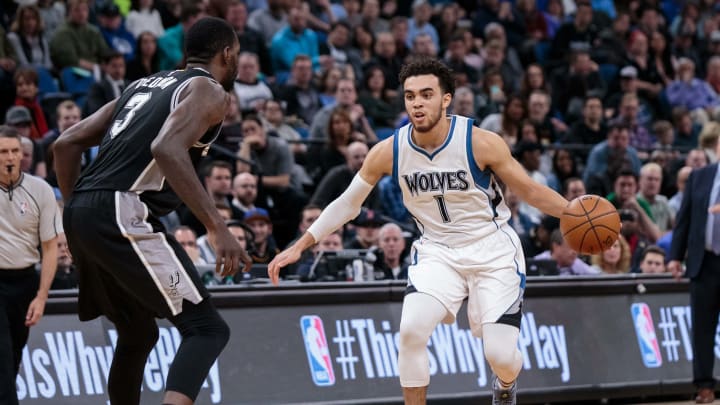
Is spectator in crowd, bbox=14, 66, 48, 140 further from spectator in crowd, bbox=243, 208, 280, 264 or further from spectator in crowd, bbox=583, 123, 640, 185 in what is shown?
spectator in crowd, bbox=583, 123, 640, 185

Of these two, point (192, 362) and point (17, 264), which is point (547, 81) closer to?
point (17, 264)

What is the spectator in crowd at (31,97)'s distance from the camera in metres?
12.9

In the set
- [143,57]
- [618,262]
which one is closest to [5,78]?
[143,57]

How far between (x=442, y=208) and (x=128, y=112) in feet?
6.96

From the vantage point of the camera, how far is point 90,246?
20.0 ft

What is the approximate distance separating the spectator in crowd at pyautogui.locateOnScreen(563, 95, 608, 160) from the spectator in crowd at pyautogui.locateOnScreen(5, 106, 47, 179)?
24.9 feet

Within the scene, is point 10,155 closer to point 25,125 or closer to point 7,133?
point 7,133

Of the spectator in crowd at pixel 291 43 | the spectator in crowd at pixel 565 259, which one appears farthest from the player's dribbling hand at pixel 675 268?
the spectator in crowd at pixel 291 43

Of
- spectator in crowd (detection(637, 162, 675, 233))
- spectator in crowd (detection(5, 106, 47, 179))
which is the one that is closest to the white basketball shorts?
spectator in crowd (detection(5, 106, 47, 179))

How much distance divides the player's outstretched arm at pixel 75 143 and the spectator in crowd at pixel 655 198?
9.54 metres

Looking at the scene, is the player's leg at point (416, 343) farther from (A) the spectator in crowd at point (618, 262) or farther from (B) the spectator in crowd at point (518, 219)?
(B) the spectator in crowd at point (518, 219)

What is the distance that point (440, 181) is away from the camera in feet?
24.5

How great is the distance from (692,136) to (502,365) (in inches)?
471

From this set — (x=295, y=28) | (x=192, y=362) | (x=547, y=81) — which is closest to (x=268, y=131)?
(x=295, y=28)
